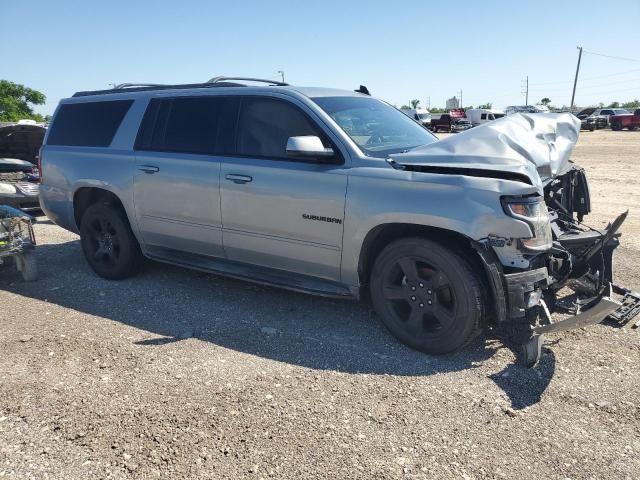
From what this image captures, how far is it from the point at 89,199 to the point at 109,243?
24.0 inches

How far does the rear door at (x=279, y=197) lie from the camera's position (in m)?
4.09

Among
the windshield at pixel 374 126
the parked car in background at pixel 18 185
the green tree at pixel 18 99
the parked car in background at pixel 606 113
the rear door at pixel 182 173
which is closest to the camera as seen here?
the windshield at pixel 374 126

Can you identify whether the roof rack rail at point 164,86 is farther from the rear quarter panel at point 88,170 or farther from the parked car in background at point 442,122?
the parked car in background at point 442,122

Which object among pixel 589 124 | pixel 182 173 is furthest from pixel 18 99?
pixel 182 173

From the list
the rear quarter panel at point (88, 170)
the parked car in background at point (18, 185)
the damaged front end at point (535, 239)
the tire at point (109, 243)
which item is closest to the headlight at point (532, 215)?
the damaged front end at point (535, 239)

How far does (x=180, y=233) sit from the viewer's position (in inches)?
199

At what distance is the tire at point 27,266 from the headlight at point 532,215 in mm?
4875

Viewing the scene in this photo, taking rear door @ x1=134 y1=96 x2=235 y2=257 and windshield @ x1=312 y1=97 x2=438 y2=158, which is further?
rear door @ x1=134 y1=96 x2=235 y2=257

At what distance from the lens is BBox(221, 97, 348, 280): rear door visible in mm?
4094

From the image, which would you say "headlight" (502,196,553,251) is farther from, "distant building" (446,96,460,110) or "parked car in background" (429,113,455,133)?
"distant building" (446,96,460,110)

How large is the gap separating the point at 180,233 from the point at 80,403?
2.09 metres

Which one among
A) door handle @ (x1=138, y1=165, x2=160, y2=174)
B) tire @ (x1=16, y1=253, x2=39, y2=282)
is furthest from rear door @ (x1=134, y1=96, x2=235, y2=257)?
tire @ (x1=16, y1=253, x2=39, y2=282)

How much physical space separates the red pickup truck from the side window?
4459 cm

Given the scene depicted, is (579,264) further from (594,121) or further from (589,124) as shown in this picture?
(594,121)
